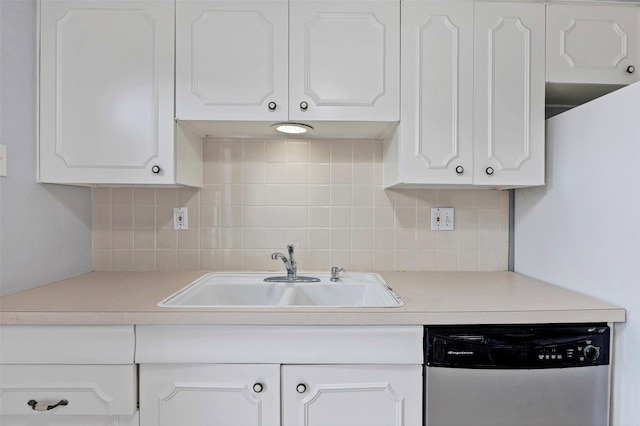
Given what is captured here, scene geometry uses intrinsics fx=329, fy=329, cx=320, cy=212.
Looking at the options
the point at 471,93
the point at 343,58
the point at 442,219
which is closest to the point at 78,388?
the point at 343,58

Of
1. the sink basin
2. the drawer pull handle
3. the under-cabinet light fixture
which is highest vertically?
the under-cabinet light fixture

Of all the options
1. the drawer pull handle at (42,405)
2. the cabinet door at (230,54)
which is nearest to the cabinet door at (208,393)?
the drawer pull handle at (42,405)

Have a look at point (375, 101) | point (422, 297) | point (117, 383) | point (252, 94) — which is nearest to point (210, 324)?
point (117, 383)

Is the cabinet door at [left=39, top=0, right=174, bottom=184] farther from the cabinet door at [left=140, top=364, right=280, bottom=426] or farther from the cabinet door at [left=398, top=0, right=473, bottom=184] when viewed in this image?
the cabinet door at [left=398, top=0, right=473, bottom=184]

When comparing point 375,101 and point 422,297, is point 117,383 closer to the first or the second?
point 422,297

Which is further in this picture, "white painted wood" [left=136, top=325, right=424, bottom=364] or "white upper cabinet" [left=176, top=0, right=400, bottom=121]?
"white upper cabinet" [left=176, top=0, right=400, bottom=121]

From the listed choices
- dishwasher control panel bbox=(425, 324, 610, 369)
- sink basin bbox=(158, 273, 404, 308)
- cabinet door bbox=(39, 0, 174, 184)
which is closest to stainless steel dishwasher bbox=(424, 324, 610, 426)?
dishwasher control panel bbox=(425, 324, 610, 369)

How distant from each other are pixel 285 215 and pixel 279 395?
85 cm

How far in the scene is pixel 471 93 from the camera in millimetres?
1342

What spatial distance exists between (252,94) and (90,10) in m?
0.72

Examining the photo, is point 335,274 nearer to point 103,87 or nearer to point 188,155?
point 188,155

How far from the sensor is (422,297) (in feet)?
3.95

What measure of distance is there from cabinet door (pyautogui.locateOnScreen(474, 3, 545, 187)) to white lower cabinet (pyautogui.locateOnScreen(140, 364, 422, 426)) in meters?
0.88

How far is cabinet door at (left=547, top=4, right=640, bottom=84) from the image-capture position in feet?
4.49
